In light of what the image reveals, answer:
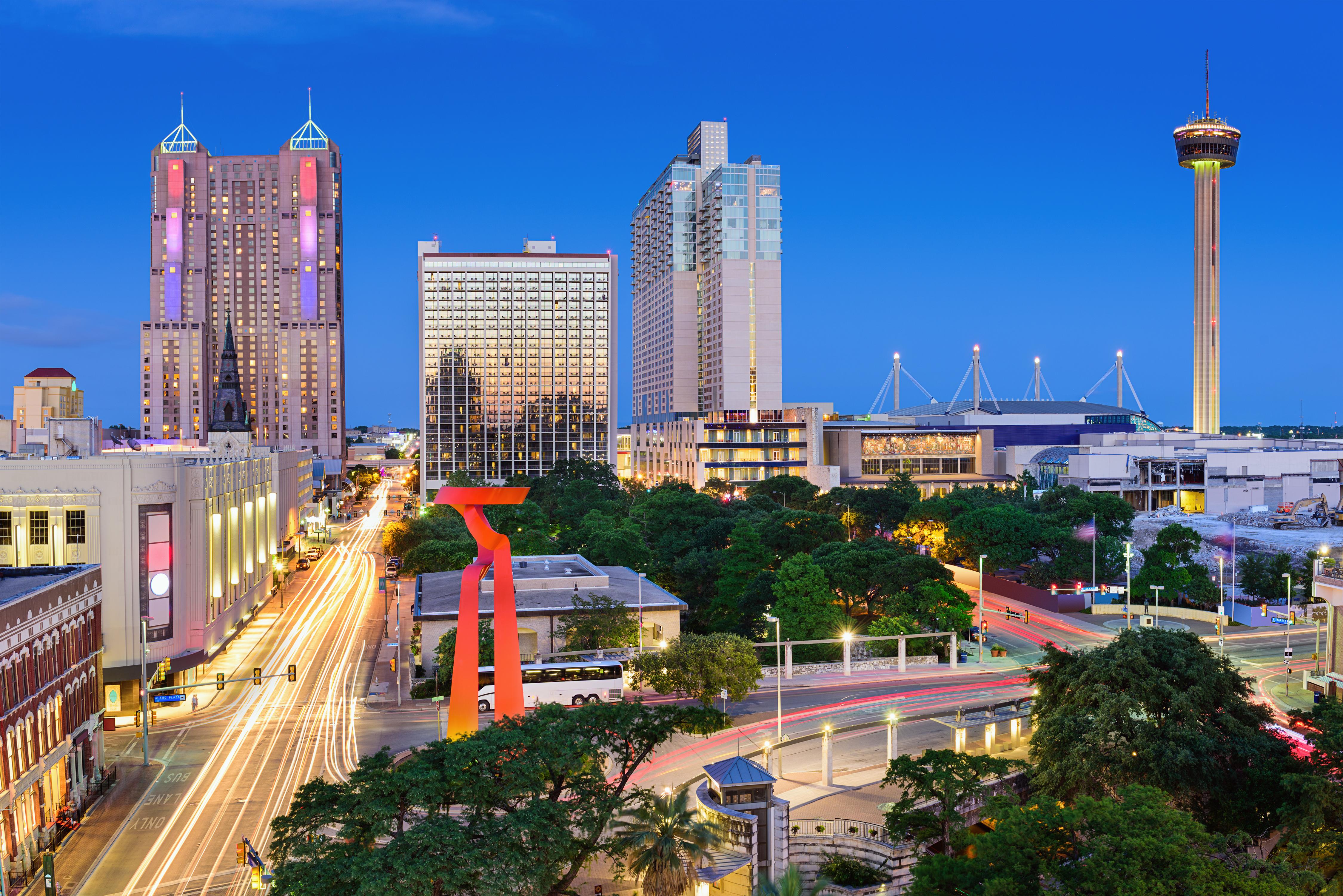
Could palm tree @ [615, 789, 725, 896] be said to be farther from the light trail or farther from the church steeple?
the church steeple

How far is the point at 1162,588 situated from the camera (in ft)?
247

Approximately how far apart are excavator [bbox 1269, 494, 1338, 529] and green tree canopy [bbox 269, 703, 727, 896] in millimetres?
97681

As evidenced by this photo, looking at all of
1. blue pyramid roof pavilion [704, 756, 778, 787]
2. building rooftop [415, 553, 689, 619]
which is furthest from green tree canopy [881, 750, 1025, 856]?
building rooftop [415, 553, 689, 619]

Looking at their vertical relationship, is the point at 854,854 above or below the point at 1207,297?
below

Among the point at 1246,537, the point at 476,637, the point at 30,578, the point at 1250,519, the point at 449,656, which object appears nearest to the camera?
the point at 476,637

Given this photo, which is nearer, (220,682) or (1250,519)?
(220,682)

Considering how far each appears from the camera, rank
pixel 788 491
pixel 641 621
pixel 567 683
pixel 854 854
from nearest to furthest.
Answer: pixel 854 854
pixel 567 683
pixel 641 621
pixel 788 491

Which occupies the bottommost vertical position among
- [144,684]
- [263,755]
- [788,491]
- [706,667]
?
[263,755]

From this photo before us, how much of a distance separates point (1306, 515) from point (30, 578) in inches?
4719

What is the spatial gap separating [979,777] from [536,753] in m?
15.1

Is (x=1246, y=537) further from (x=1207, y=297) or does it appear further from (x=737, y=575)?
(x=1207, y=297)

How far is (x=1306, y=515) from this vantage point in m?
112

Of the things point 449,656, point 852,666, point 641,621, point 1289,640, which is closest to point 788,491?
point 1289,640

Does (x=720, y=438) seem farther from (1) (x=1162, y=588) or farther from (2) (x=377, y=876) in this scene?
(2) (x=377, y=876)
